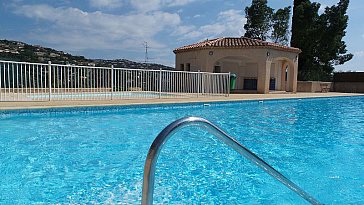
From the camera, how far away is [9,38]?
87.9 feet

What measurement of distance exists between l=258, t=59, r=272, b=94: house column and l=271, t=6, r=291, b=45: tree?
514 inches

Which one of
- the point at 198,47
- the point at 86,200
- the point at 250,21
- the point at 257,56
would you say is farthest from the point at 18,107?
the point at 250,21

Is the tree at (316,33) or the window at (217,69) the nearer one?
the window at (217,69)

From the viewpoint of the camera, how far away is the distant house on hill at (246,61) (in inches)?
806

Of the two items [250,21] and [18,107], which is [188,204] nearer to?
[18,107]

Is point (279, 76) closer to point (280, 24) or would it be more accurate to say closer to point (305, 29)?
point (305, 29)

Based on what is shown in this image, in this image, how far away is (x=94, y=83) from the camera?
1408cm

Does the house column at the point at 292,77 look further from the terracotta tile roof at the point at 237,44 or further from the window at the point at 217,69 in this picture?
the window at the point at 217,69

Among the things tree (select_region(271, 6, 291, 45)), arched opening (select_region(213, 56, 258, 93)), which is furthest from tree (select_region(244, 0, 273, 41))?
arched opening (select_region(213, 56, 258, 93))

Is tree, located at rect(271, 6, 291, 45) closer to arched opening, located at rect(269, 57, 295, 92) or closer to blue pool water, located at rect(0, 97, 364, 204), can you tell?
arched opening, located at rect(269, 57, 295, 92)

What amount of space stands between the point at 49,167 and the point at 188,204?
8.26ft

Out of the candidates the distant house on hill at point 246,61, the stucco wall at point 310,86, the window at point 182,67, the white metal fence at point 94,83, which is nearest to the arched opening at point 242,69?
the distant house on hill at point 246,61

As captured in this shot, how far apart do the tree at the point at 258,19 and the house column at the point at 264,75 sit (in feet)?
40.6

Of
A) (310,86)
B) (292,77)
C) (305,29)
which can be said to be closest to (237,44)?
(292,77)
